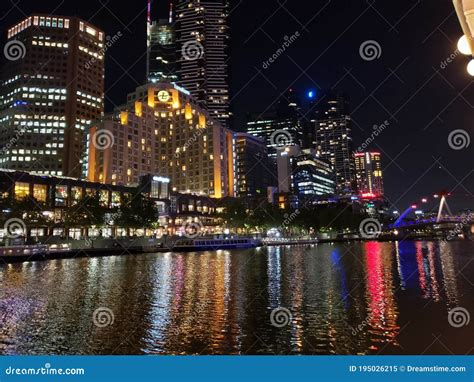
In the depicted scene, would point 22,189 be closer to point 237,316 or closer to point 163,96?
point 237,316

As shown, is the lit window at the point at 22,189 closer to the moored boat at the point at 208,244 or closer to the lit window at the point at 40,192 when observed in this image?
the lit window at the point at 40,192

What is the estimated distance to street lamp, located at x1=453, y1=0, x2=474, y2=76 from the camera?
23.0 feet

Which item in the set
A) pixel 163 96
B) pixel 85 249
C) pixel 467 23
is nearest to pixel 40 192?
pixel 85 249

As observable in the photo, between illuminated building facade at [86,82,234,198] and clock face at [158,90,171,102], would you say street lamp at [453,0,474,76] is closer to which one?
illuminated building facade at [86,82,234,198]

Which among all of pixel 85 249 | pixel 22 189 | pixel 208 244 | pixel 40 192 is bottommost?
pixel 85 249

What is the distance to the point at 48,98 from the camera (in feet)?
532

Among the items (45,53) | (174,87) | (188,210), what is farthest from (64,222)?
(45,53)

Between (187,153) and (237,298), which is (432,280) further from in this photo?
(187,153)

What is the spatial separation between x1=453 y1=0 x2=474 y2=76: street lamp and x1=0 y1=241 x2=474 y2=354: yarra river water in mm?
10132

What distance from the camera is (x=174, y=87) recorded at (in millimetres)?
170375

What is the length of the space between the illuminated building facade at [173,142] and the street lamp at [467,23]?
450 ft

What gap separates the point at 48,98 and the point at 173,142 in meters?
52.1

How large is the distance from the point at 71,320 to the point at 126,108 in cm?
14994

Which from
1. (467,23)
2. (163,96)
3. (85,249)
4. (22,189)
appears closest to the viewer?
(467,23)
